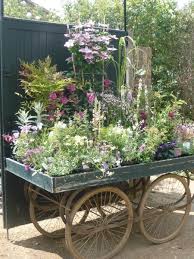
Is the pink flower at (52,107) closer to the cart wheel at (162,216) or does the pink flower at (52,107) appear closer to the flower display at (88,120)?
the flower display at (88,120)

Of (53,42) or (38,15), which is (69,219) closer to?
(53,42)

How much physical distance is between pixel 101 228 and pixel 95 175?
64 centimetres

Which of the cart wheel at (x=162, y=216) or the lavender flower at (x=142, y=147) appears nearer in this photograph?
the lavender flower at (x=142, y=147)

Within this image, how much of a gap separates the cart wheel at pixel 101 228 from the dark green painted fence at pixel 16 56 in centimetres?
68

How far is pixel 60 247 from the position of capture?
443 centimetres

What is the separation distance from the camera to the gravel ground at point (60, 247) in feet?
13.7

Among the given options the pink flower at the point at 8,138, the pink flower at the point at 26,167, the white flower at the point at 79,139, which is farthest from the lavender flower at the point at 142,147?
the pink flower at the point at 8,138

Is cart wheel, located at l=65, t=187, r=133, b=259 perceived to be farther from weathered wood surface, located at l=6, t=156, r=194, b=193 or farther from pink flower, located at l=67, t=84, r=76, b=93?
pink flower, located at l=67, t=84, r=76, b=93

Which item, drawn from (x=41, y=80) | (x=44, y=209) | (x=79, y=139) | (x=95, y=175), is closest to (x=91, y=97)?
(x=41, y=80)

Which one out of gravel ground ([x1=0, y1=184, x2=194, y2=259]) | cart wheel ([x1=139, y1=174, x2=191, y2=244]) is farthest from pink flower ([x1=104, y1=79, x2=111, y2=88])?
gravel ground ([x1=0, y1=184, x2=194, y2=259])

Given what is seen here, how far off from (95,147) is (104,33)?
1361mm

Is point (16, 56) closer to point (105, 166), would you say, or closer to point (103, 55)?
point (103, 55)

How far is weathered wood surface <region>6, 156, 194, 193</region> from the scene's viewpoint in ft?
11.5

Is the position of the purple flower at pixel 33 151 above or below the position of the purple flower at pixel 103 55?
below
